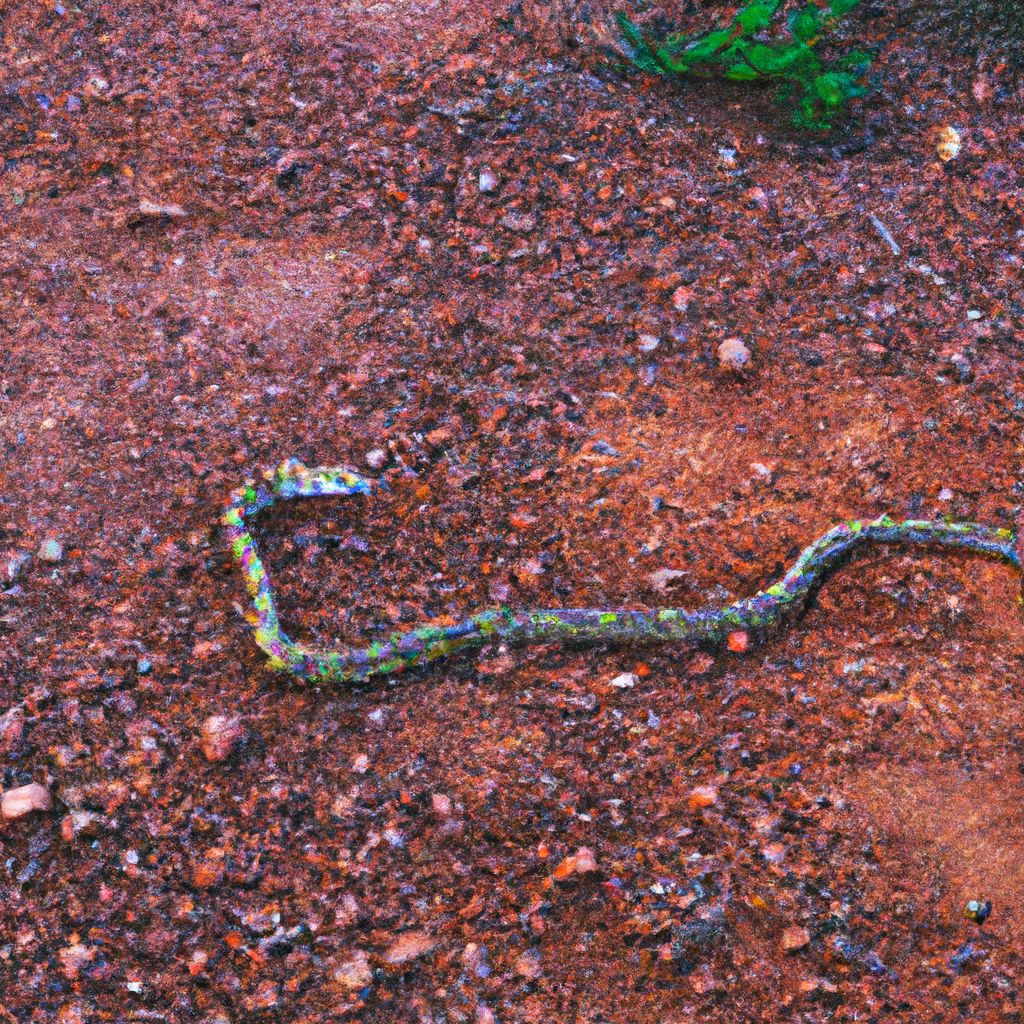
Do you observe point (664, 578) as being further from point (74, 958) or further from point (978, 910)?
point (74, 958)

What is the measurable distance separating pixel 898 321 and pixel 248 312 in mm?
1452

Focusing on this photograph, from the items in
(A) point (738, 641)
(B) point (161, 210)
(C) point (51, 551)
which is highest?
(B) point (161, 210)

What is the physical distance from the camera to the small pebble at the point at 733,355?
2.12 m

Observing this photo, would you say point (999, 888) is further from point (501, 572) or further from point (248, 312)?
point (248, 312)

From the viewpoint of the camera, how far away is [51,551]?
1986 millimetres

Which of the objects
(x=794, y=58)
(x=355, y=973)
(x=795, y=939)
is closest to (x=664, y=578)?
(x=795, y=939)

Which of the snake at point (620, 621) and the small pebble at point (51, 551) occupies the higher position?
the small pebble at point (51, 551)

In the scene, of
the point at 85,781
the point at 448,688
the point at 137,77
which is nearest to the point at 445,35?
the point at 137,77

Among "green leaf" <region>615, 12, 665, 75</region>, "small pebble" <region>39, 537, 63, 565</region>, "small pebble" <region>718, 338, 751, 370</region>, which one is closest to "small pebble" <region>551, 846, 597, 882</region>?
"small pebble" <region>718, 338, 751, 370</region>

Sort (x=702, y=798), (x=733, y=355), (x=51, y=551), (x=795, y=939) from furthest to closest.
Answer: (x=733, y=355), (x=51, y=551), (x=702, y=798), (x=795, y=939)

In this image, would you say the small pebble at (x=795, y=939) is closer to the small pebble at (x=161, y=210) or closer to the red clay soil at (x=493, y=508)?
the red clay soil at (x=493, y=508)

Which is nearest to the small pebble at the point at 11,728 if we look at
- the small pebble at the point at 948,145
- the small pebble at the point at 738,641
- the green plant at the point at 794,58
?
the small pebble at the point at 738,641

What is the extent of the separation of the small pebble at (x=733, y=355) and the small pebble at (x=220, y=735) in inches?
48.7

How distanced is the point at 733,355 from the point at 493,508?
2.04ft
